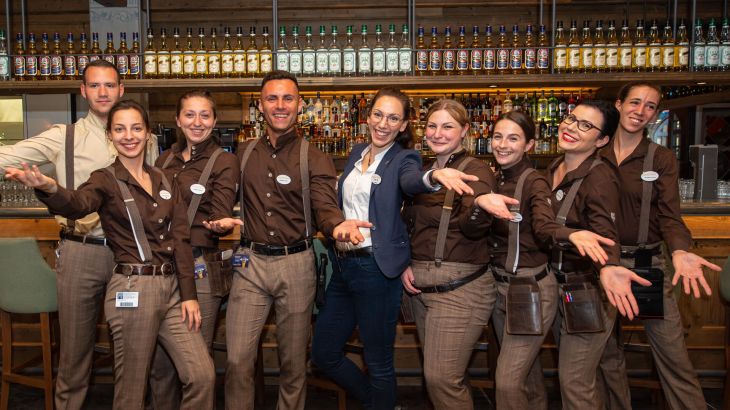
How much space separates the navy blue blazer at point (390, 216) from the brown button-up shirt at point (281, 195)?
0.18m

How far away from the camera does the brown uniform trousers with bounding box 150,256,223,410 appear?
2740 millimetres

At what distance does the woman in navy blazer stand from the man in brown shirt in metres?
0.11

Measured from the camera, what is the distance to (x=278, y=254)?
270 cm

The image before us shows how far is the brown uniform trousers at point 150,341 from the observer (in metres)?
→ 2.42

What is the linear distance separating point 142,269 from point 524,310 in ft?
4.74

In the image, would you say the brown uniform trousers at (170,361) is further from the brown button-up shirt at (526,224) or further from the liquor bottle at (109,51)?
the liquor bottle at (109,51)

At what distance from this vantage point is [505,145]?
8.62 feet

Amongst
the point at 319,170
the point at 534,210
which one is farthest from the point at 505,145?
the point at 319,170

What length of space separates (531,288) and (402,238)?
552 mm

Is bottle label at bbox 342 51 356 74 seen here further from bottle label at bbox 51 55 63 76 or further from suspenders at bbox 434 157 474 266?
suspenders at bbox 434 157 474 266

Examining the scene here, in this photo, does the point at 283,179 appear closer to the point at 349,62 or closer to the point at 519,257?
the point at 519,257

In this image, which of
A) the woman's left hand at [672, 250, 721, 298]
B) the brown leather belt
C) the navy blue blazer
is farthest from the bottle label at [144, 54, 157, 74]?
the woman's left hand at [672, 250, 721, 298]

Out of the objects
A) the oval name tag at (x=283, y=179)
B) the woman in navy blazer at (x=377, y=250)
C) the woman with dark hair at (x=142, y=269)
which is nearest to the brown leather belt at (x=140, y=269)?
the woman with dark hair at (x=142, y=269)

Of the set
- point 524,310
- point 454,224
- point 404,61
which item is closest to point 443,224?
point 454,224
